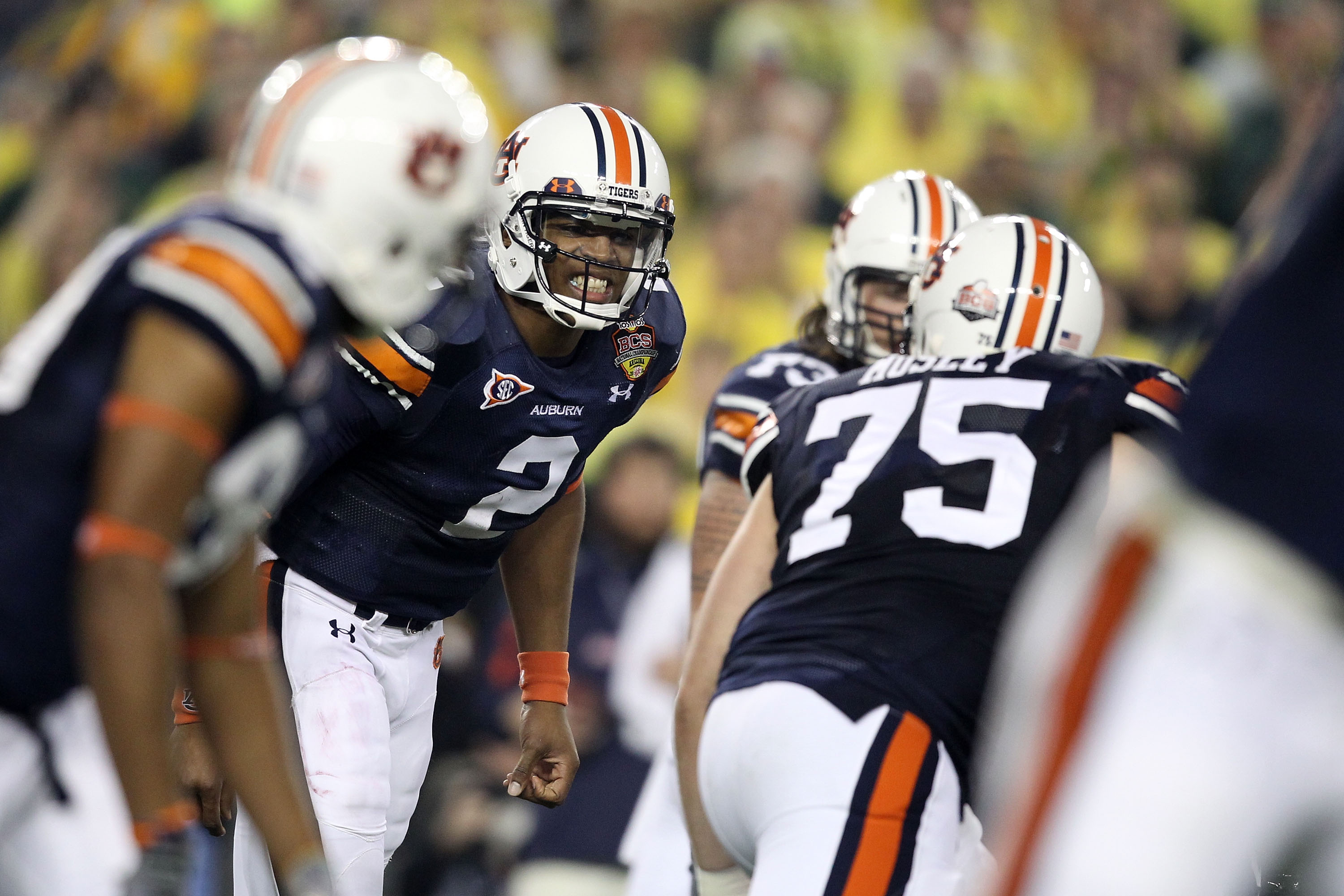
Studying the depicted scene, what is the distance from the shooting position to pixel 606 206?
3326 mm

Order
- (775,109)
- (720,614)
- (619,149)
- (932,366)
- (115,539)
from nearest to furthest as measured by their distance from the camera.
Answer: (115,539)
(932,366)
(720,614)
(619,149)
(775,109)

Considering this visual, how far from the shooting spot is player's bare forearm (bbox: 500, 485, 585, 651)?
358cm

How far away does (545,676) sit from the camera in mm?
3584

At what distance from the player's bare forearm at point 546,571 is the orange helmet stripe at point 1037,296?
1118 mm

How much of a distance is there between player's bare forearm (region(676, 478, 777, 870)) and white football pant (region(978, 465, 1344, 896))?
1.61m

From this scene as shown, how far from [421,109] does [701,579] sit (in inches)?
87.9

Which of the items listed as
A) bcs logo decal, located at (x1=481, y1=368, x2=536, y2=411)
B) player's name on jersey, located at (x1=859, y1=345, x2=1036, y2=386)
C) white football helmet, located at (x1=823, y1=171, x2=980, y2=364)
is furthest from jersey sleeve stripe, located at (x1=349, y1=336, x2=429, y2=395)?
white football helmet, located at (x1=823, y1=171, x2=980, y2=364)

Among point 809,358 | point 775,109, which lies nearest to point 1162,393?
point 809,358

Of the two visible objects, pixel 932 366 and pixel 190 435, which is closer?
pixel 190 435

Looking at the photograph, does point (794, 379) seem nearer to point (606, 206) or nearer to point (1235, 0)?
point (606, 206)

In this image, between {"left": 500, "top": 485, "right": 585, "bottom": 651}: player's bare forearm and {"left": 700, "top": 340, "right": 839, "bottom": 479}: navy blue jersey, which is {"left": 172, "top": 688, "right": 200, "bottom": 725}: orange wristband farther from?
{"left": 700, "top": 340, "right": 839, "bottom": 479}: navy blue jersey

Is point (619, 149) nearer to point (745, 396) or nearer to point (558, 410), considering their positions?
point (558, 410)

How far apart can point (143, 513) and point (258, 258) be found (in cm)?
35

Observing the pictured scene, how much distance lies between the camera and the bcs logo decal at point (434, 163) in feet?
6.70
